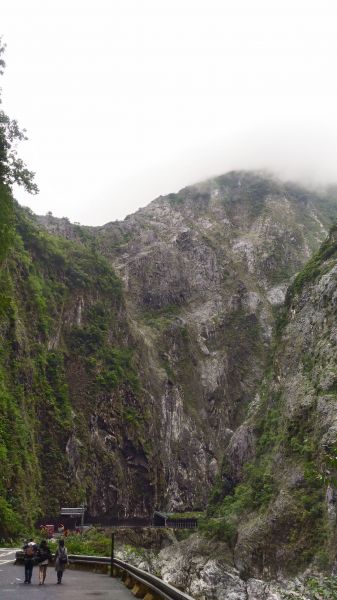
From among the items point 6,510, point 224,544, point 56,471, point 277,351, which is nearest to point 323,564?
point 224,544

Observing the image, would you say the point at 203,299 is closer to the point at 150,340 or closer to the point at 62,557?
the point at 150,340

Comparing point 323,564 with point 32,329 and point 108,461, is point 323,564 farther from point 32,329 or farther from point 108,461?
point 32,329

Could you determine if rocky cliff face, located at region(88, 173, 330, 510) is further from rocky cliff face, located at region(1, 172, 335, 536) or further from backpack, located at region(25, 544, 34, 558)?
backpack, located at region(25, 544, 34, 558)

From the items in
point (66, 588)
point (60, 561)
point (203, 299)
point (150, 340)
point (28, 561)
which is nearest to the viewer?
point (66, 588)

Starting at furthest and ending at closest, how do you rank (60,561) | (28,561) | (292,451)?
(292,451), (60,561), (28,561)

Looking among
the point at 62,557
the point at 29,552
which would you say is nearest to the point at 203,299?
the point at 62,557

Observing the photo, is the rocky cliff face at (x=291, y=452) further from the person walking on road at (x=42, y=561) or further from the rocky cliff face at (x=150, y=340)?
the person walking on road at (x=42, y=561)

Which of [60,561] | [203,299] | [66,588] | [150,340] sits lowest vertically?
[66,588]
